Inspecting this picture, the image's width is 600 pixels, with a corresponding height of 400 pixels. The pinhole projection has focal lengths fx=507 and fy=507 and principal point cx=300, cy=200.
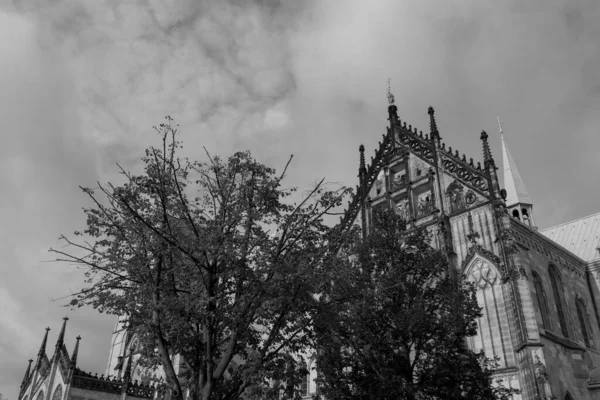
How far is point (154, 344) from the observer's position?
483 inches

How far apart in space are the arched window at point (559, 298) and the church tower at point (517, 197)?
81.4ft

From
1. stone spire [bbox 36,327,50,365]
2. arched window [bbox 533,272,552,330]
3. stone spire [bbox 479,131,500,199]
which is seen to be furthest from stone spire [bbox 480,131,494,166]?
stone spire [bbox 36,327,50,365]

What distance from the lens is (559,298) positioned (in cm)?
3125

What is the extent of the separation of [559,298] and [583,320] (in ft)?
13.3

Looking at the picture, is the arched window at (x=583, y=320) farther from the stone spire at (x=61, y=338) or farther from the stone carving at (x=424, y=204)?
the stone spire at (x=61, y=338)

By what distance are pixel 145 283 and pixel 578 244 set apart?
42190mm

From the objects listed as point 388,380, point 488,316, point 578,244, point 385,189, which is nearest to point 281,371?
point 388,380

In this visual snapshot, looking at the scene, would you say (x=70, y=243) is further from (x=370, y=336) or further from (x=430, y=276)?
(x=430, y=276)

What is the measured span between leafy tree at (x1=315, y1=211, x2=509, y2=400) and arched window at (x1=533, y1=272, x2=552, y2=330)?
11813mm

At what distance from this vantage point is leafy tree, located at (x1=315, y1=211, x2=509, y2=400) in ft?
54.0

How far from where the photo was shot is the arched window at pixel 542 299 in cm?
2787

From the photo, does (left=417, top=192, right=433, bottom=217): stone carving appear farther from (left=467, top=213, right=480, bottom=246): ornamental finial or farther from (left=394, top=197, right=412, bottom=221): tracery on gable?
(left=467, top=213, right=480, bottom=246): ornamental finial

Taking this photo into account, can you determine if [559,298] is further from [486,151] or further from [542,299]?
[486,151]

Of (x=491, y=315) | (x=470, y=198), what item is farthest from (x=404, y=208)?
(x=491, y=315)
